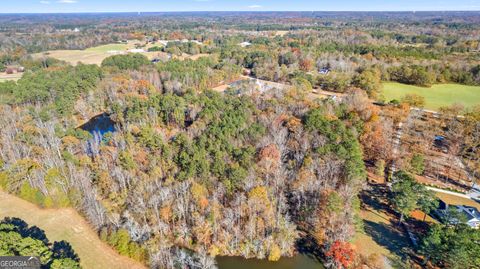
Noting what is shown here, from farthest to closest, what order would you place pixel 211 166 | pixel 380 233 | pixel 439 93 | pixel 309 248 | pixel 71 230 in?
1. pixel 439 93
2. pixel 211 166
3. pixel 71 230
4. pixel 380 233
5. pixel 309 248

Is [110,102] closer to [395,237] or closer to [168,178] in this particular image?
[168,178]

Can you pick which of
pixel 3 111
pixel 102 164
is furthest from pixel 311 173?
pixel 3 111

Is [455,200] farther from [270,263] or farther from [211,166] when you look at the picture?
[211,166]

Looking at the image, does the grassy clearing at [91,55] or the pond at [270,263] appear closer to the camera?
the pond at [270,263]

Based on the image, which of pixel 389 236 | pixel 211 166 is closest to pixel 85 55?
pixel 211 166

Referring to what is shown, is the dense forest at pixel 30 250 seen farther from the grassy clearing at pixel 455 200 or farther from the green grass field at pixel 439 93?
the green grass field at pixel 439 93

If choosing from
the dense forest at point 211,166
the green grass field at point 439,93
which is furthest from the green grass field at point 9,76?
the green grass field at point 439,93
